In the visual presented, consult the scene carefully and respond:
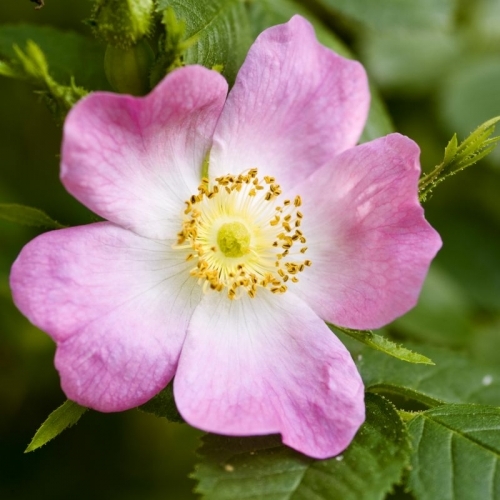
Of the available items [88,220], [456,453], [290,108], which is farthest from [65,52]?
[456,453]

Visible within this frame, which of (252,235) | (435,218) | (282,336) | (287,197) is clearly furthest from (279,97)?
(435,218)

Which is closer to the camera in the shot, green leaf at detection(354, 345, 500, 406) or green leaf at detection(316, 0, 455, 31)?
green leaf at detection(354, 345, 500, 406)

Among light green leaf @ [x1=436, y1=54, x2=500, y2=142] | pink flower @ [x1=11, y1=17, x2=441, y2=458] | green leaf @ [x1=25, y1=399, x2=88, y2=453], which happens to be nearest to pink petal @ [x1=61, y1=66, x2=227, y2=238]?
pink flower @ [x1=11, y1=17, x2=441, y2=458]

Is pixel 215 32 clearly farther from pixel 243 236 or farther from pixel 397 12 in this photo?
pixel 397 12

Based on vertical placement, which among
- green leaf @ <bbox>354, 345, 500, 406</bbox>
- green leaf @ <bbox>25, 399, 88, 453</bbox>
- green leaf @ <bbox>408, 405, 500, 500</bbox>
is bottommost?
green leaf @ <bbox>354, 345, 500, 406</bbox>

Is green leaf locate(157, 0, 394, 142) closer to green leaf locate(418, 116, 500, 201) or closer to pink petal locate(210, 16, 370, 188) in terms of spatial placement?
pink petal locate(210, 16, 370, 188)

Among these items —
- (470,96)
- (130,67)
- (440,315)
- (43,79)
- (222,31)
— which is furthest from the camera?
(470,96)

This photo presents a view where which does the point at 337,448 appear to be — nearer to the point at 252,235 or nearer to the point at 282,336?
the point at 282,336

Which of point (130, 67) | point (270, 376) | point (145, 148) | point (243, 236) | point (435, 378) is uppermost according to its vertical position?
point (130, 67)
